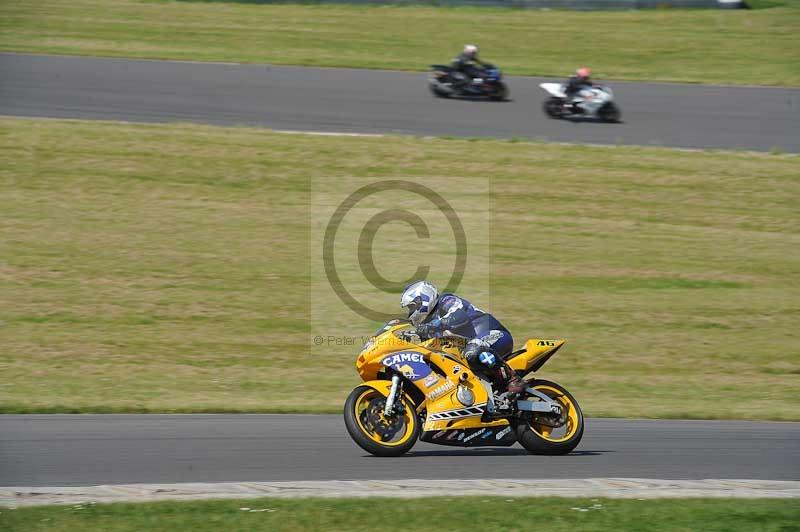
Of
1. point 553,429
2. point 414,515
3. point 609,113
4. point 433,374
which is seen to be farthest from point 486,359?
point 609,113

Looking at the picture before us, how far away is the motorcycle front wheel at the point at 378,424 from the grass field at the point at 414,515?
1469 millimetres

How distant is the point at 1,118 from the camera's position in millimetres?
24875

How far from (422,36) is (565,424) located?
26649 mm

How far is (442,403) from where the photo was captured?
10.2 metres

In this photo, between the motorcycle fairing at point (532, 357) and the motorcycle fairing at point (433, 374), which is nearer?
the motorcycle fairing at point (433, 374)

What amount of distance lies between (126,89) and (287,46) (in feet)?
23.3

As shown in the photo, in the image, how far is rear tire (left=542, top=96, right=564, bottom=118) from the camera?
27.2 meters

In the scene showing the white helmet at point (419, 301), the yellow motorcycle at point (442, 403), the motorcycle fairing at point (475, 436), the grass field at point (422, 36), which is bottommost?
the motorcycle fairing at point (475, 436)

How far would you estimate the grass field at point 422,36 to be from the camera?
32125 millimetres

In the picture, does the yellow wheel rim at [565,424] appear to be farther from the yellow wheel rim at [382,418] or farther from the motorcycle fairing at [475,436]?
the yellow wheel rim at [382,418]

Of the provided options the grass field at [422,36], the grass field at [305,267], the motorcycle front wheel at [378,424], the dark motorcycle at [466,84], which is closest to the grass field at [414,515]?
the motorcycle front wheel at [378,424]

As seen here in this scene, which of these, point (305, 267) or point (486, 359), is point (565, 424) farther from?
point (305, 267)

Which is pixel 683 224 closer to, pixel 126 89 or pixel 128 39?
pixel 126 89

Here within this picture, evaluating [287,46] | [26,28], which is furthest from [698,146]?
[26,28]
